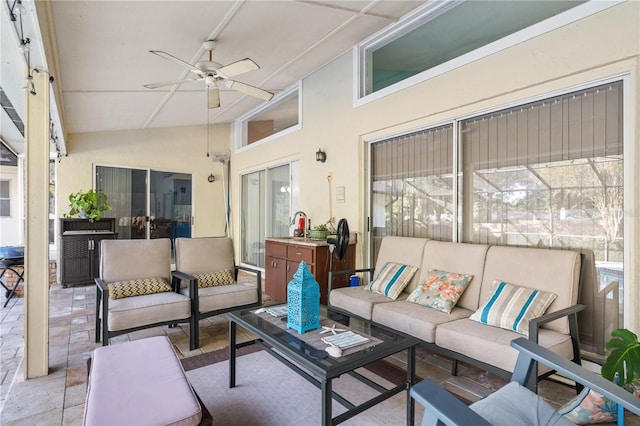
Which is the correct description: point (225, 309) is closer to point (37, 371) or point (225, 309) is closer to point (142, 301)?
point (142, 301)

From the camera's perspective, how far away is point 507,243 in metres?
2.99

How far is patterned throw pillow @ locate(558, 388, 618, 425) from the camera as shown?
1917 millimetres

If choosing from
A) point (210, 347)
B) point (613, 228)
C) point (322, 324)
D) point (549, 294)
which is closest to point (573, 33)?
point (613, 228)

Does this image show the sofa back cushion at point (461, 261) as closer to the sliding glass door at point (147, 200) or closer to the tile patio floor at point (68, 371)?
the tile patio floor at point (68, 371)

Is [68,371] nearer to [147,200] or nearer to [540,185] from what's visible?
[540,185]

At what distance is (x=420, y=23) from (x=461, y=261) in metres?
2.54

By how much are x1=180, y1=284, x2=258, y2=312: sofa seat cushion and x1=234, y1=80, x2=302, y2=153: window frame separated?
291 centimetres

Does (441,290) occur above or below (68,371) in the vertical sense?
above

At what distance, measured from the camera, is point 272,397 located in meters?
2.30

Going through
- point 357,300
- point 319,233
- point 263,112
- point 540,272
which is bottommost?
point 357,300

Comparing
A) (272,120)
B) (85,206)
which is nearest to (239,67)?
(272,120)

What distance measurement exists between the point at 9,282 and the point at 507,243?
6.55 meters

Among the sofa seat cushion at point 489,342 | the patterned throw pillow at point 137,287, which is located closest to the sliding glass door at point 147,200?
the patterned throw pillow at point 137,287

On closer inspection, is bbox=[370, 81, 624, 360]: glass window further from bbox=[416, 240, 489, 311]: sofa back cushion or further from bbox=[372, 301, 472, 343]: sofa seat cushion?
bbox=[372, 301, 472, 343]: sofa seat cushion
